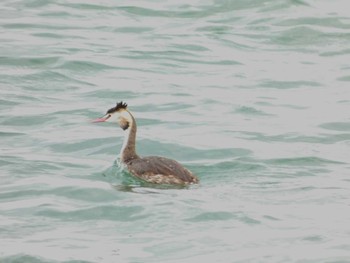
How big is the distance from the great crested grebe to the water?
0.61 ft

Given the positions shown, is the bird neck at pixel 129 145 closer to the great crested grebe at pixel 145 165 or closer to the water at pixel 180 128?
the great crested grebe at pixel 145 165

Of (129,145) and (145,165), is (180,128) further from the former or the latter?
(145,165)

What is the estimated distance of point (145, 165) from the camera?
15.9m

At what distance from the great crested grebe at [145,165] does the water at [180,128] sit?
0.19 meters

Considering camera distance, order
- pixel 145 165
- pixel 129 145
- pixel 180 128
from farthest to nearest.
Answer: pixel 180 128, pixel 129 145, pixel 145 165

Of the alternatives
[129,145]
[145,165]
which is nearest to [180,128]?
[129,145]

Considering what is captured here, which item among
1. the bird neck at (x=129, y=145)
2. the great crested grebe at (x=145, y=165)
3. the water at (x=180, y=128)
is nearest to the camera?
the water at (x=180, y=128)

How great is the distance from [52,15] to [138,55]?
426cm

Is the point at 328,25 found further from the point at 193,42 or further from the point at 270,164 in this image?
the point at 270,164

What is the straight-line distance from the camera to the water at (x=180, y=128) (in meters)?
13.3

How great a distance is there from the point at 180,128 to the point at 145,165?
3.54 m

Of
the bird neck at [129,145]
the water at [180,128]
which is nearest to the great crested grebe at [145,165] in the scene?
the bird neck at [129,145]

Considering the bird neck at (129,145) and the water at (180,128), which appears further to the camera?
the bird neck at (129,145)

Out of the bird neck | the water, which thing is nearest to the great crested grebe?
the bird neck
